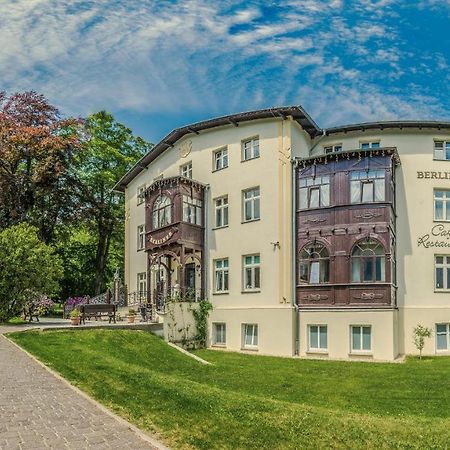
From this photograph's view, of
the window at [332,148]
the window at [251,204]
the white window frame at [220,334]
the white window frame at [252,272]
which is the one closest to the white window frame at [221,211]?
the window at [251,204]

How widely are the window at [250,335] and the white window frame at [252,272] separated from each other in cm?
169

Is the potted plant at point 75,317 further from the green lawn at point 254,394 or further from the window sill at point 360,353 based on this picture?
the window sill at point 360,353

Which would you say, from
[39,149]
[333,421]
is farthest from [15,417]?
[39,149]

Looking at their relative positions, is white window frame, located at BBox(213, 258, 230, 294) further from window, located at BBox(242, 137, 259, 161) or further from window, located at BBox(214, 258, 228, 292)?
window, located at BBox(242, 137, 259, 161)

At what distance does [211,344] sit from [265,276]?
14.8ft

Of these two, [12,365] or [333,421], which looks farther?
[12,365]

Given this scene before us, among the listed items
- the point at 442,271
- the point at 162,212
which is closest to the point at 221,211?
the point at 162,212

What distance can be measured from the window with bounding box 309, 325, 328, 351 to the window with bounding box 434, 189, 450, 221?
7.49 m

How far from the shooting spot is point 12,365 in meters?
14.8

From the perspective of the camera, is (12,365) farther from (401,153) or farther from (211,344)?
(401,153)

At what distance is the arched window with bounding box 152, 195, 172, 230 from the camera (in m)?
28.9

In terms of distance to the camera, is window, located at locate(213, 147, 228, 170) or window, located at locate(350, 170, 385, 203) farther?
window, located at locate(213, 147, 228, 170)

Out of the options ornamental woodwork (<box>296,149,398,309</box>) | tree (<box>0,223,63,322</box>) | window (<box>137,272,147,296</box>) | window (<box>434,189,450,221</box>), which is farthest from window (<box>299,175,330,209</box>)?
tree (<box>0,223,63,322</box>)

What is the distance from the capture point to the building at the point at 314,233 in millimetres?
24609
